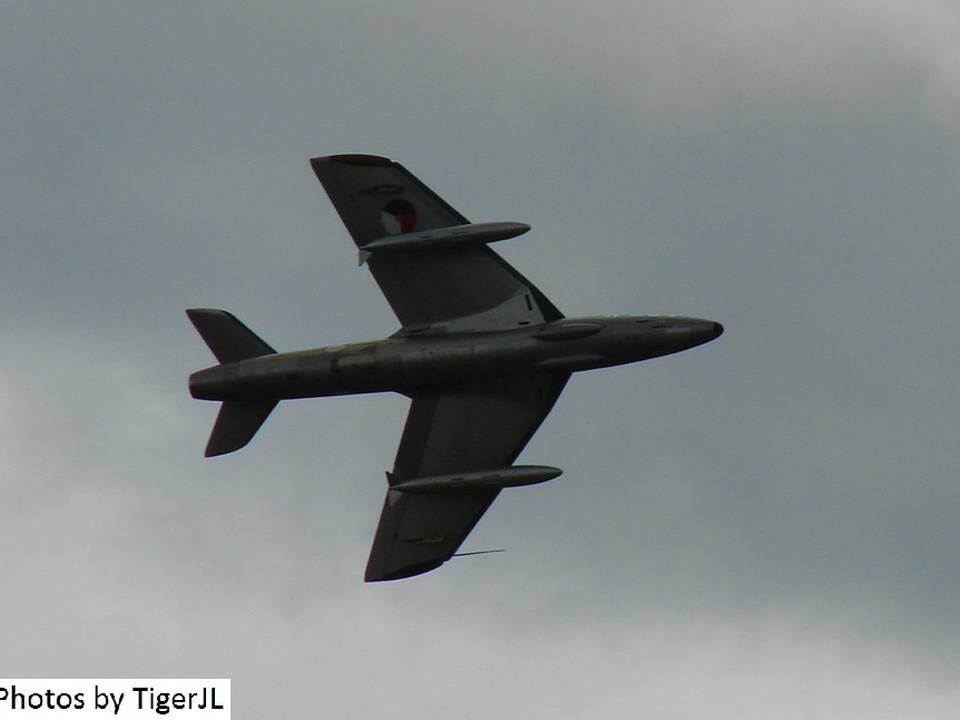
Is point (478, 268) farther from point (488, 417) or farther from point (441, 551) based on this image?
point (441, 551)

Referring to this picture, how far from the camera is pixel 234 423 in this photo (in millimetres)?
60656

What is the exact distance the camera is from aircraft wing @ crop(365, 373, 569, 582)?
6212 cm

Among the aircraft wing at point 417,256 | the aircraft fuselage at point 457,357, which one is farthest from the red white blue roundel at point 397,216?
the aircraft fuselage at point 457,357

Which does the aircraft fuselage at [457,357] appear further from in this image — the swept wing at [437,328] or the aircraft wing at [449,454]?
the aircraft wing at [449,454]

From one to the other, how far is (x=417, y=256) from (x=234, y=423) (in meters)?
7.43

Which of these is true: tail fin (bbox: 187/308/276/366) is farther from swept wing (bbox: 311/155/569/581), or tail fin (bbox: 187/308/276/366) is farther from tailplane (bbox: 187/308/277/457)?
swept wing (bbox: 311/155/569/581)

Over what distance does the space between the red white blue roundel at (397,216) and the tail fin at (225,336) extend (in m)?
5.21

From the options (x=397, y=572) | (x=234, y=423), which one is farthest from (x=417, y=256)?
(x=397, y=572)

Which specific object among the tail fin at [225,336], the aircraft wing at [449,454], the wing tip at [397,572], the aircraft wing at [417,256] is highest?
the aircraft wing at [417,256]

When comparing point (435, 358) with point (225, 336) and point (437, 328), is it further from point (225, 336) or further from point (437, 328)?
point (225, 336)

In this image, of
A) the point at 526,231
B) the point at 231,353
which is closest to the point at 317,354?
the point at 231,353

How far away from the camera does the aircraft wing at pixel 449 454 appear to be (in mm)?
62125

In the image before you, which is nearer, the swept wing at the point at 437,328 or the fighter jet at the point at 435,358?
the fighter jet at the point at 435,358

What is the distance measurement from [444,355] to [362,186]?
228 inches
